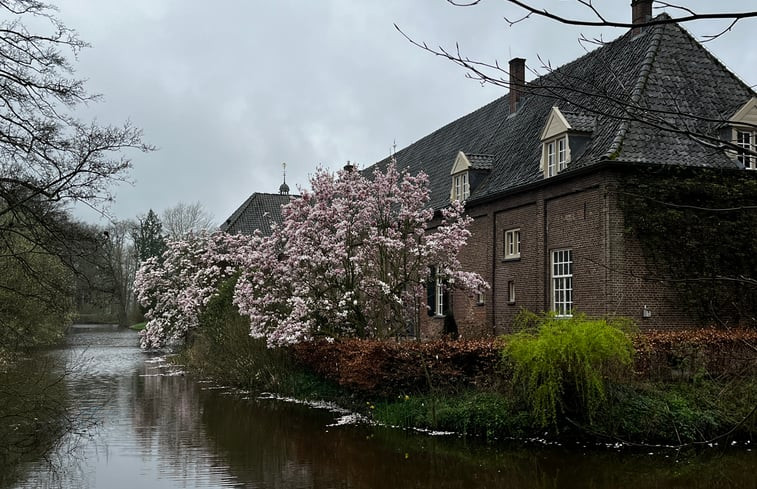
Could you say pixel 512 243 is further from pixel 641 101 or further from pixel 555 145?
pixel 641 101

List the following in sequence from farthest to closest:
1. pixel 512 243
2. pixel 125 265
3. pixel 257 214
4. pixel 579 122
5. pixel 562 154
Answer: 1. pixel 125 265
2. pixel 257 214
3. pixel 512 243
4. pixel 562 154
5. pixel 579 122

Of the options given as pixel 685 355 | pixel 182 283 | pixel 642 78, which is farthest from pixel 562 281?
pixel 182 283

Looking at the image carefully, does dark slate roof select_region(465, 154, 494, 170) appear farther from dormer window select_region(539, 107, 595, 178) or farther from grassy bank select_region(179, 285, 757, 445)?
grassy bank select_region(179, 285, 757, 445)

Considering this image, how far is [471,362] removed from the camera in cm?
1472

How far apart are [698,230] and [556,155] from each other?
442 cm

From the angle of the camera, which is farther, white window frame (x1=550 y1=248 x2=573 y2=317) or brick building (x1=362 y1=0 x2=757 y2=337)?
white window frame (x1=550 y1=248 x2=573 y2=317)

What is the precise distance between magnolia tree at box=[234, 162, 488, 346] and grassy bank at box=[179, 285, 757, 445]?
1.78 meters

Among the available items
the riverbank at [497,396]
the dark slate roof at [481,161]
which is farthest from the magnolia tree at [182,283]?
the riverbank at [497,396]

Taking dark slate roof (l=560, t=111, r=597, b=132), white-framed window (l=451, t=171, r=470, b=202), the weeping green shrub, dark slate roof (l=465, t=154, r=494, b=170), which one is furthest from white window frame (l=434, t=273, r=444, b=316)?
the weeping green shrub

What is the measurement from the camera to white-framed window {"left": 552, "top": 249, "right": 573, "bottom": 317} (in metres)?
20.0

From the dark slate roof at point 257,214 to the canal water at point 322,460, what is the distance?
101 feet

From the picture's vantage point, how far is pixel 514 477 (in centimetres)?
1063

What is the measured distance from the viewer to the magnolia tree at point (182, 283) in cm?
2867

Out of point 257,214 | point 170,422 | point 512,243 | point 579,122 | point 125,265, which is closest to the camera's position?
point 170,422
